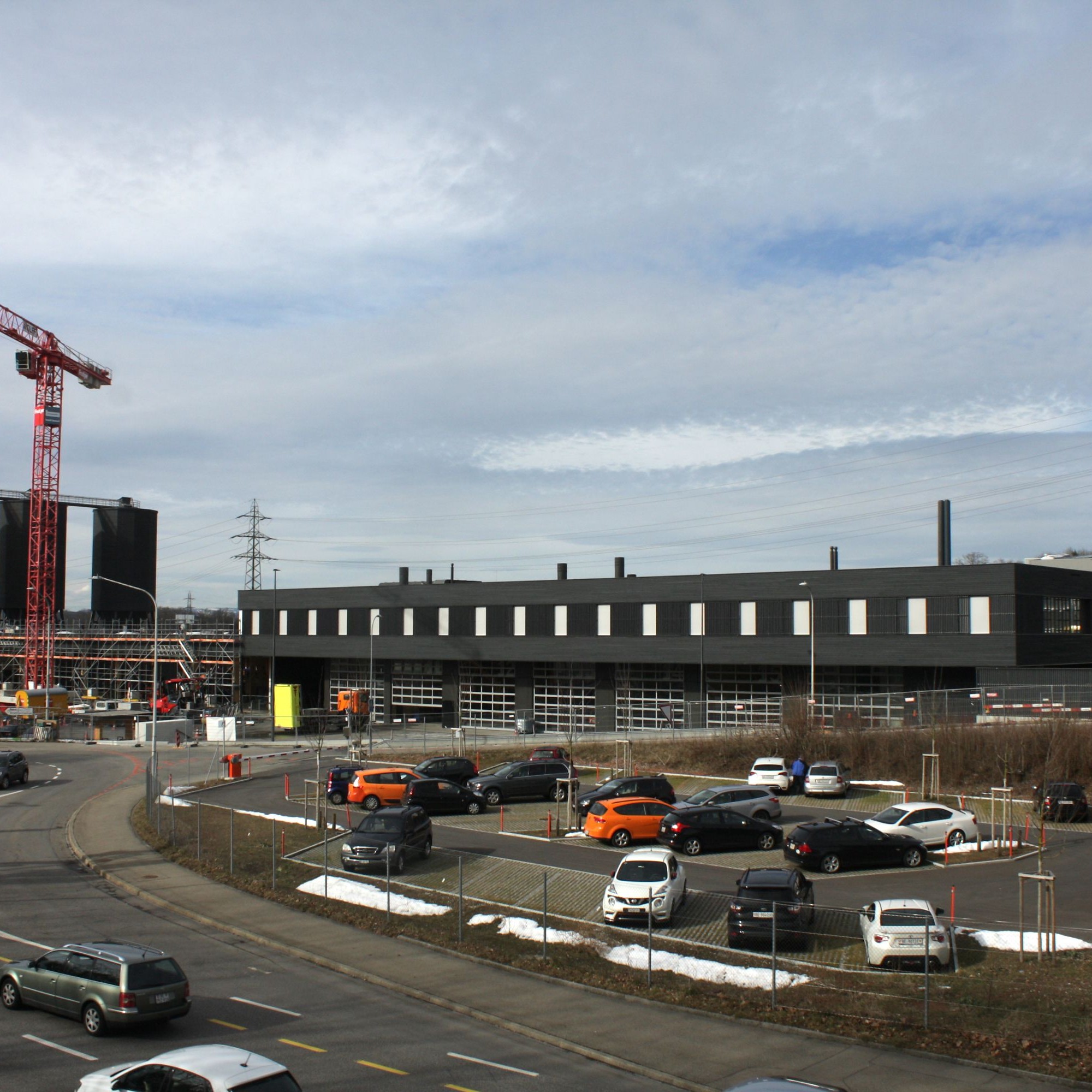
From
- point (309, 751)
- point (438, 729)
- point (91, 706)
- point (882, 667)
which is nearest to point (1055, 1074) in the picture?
point (882, 667)

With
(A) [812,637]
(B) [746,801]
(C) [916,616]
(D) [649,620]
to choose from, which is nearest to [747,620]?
(A) [812,637]

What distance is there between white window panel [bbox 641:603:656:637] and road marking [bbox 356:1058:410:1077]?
52898 mm

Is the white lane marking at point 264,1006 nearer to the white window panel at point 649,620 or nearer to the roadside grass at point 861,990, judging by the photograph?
the roadside grass at point 861,990

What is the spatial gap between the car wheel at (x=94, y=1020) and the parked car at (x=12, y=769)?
3788 centimetres

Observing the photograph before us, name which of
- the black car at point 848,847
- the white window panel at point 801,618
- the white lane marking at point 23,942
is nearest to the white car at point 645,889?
the black car at point 848,847

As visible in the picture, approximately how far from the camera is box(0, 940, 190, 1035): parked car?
15.0 meters

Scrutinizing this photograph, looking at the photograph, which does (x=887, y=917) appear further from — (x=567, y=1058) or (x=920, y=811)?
(x=920, y=811)

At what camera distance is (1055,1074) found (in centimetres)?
1354

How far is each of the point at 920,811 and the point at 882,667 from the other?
30.5 metres

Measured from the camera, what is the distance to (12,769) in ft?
161

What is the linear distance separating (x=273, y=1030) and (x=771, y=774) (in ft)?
92.8

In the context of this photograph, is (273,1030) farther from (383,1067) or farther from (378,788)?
(378,788)

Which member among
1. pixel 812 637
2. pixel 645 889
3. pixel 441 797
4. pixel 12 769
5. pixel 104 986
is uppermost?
pixel 812 637

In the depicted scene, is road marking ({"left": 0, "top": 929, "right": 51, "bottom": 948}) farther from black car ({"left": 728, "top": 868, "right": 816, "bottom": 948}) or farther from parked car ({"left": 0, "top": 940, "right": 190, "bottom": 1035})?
black car ({"left": 728, "top": 868, "right": 816, "bottom": 948})
